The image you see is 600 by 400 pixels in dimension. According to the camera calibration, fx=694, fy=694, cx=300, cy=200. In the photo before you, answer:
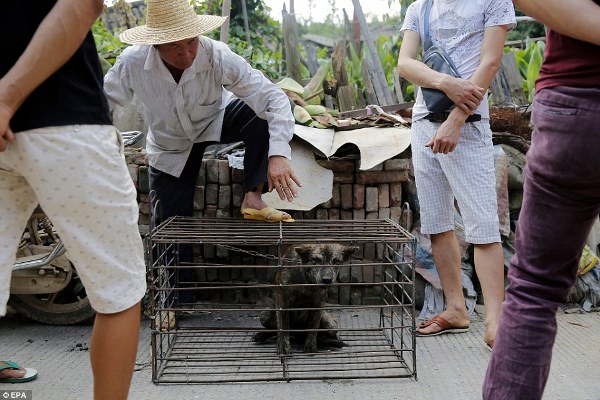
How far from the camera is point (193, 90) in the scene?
3.99 metres

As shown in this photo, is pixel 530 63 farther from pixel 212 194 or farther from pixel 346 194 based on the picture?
pixel 212 194

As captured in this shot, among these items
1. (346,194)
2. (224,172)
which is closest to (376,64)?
(346,194)

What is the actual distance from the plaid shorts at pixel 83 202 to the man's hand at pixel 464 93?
6.43ft

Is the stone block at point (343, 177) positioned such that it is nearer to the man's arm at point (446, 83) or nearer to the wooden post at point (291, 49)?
the man's arm at point (446, 83)

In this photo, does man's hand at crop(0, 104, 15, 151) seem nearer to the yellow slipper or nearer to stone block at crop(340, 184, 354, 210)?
the yellow slipper

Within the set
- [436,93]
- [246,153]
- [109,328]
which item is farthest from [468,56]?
[109,328]

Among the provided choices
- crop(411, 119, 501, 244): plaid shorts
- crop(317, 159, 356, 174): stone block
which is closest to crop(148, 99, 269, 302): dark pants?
crop(317, 159, 356, 174): stone block

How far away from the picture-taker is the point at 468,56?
3721 millimetres

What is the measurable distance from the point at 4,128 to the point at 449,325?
2.87 metres

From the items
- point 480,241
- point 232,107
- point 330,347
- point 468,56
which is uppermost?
point 468,56

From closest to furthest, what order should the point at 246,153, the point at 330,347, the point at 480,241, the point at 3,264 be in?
1. the point at 3,264
2. the point at 480,241
3. the point at 330,347
4. the point at 246,153

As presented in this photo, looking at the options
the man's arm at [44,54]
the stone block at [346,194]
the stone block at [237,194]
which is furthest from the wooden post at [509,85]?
the man's arm at [44,54]

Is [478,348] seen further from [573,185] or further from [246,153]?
[573,185]

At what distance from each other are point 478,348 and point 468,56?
1.58m
